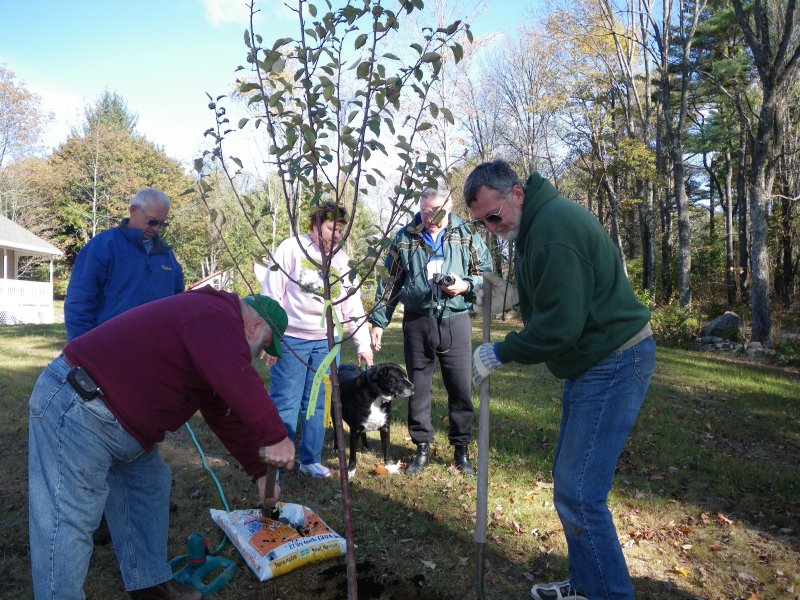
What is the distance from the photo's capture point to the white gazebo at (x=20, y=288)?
21172 mm

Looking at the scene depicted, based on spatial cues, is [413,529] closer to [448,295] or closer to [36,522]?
[448,295]

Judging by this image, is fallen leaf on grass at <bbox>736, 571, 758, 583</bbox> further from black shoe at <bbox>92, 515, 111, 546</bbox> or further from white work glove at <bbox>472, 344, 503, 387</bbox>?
black shoe at <bbox>92, 515, 111, 546</bbox>

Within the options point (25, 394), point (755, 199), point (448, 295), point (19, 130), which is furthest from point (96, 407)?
point (19, 130)

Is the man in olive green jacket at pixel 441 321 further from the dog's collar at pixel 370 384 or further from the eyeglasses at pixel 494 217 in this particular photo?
the eyeglasses at pixel 494 217

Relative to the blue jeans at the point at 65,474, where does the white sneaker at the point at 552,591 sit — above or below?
below

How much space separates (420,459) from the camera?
16.5ft

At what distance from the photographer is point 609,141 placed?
75.8 ft

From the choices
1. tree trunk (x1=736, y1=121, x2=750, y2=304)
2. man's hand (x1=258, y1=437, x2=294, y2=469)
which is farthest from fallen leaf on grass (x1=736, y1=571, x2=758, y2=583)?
tree trunk (x1=736, y1=121, x2=750, y2=304)

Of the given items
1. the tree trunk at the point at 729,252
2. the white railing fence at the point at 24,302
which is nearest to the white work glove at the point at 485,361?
the tree trunk at the point at 729,252

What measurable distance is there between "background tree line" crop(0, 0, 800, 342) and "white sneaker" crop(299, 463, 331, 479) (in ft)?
24.8

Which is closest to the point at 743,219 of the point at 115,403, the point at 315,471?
the point at 315,471

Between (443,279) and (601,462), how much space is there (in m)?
2.04

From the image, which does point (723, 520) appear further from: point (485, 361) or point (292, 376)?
point (292, 376)

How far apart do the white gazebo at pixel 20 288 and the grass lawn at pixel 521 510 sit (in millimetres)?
16777
